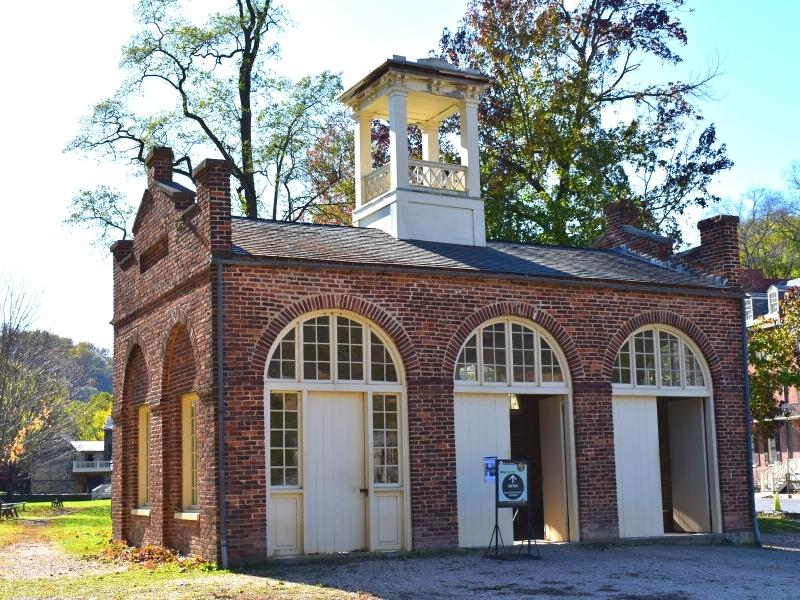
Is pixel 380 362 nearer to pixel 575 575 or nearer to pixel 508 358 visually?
pixel 508 358

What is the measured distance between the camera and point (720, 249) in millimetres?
20281

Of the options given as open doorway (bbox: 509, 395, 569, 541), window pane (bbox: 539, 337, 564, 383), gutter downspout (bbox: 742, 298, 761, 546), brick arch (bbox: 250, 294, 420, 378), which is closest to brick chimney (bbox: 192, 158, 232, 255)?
brick arch (bbox: 250, 294, 420, 378)

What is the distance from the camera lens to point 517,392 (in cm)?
1767

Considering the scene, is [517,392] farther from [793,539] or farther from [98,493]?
[98,493]

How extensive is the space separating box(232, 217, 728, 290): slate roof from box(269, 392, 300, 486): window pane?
222 centimetres

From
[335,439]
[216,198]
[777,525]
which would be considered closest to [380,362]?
[335,439]

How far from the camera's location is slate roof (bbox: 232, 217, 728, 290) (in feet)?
54.1

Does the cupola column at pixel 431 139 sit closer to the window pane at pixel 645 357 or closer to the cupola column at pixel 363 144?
the cupola column at pixel 363 144

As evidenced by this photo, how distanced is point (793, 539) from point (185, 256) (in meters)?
13.2

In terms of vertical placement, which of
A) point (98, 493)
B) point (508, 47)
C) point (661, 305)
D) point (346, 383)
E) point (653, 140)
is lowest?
point (98, 493)

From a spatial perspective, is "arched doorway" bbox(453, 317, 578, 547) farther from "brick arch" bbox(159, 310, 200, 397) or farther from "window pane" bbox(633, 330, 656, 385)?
"brick arch" bbox(159, 310, 200, 397)

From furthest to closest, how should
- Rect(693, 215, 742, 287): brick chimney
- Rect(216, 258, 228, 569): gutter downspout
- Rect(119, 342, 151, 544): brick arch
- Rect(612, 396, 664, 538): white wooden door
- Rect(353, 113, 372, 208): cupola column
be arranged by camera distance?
1. Rect(353, 113, 372, 208): cupola column
2. Rect(693, 215, 742, 287): brick chimney
3. Rect(119, 342, 151, 544): brick arch
4. Rect(612, 396, 664, 538): white wooden door
5. Rect(216, 258, 228, 569): gutter downspout

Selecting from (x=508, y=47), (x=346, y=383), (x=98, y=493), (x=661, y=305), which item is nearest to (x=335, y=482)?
(x=346, y=383)

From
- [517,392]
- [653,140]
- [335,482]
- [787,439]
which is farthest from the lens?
[787,439]
